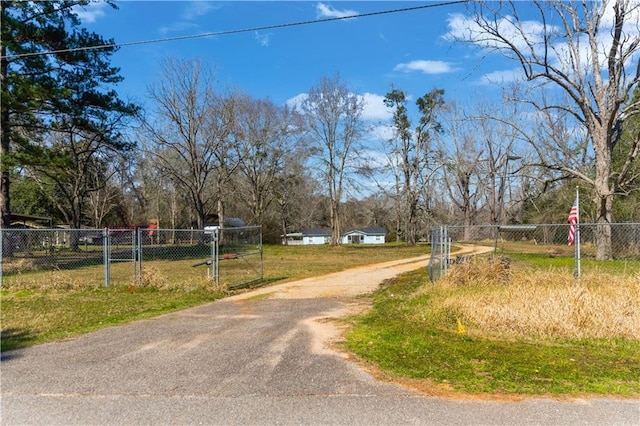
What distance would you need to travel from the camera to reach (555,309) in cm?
708

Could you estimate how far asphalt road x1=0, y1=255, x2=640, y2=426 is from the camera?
A: 3.85 m

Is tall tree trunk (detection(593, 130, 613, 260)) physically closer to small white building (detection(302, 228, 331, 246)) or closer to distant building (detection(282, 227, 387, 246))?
distant building (detection(282, 227, 387, 246))

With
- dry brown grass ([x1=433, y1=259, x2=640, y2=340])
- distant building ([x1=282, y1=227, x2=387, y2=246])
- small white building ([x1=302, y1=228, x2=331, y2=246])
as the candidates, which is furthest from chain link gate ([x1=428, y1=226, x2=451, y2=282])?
small white building ([x1=302, y1=228, x2=331, y2=246])

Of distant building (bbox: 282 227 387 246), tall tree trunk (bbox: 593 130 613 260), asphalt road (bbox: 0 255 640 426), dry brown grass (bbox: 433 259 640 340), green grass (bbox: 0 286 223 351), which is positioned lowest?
distant building (bbox: 282 227 387 246)

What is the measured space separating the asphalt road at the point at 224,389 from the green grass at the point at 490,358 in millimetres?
336

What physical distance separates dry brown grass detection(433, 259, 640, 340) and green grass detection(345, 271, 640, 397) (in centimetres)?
21

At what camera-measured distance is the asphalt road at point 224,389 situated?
3.85 metres

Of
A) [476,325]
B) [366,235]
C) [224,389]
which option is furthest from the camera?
[366,235]

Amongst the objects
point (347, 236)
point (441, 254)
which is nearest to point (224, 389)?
point (441, 254)

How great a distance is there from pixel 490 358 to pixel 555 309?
2.21m

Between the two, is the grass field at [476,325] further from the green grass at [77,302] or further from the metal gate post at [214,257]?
the metal gate post at [214,257]

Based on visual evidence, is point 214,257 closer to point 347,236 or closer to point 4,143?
point 4,143

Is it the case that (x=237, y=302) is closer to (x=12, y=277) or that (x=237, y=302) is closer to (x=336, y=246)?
(x=12, y=277)

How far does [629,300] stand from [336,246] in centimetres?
3401
